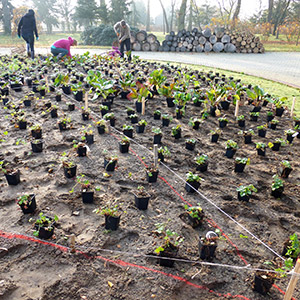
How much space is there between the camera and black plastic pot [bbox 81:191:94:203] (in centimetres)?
319

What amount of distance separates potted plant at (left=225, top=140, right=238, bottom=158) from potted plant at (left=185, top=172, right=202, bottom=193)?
1179mm

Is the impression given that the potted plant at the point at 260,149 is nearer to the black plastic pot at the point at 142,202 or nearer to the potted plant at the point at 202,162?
the potted plant at the point at 202,162

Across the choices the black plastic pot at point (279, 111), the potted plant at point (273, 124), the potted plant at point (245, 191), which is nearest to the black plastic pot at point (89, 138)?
the potted plant at point (245, 191)

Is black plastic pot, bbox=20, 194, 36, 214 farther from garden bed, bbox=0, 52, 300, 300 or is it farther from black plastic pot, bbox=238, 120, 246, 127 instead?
black plastic pot, bbox=238, 120, 246, 127

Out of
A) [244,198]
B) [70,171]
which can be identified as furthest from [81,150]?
[244,198]

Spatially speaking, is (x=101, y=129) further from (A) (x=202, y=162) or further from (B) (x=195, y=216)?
Answer: (B) (x=195, y=216)

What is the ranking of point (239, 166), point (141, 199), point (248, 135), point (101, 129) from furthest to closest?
point (101, 129) → point (248, 135) → point (239, 166) → point (141, 199)

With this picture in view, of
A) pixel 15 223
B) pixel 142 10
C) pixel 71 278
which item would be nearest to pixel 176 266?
pixel 71 278

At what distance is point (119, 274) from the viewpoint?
2348mm

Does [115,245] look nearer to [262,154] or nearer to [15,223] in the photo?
[15,223]

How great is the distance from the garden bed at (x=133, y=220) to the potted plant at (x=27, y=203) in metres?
0.07

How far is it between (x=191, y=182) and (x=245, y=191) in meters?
0.63

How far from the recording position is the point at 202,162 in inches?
154

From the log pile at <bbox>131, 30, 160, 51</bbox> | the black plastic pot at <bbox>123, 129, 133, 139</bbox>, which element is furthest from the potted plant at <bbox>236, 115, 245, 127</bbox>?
the log pile at <bbox>131, 30, 160, 51</bbox>
